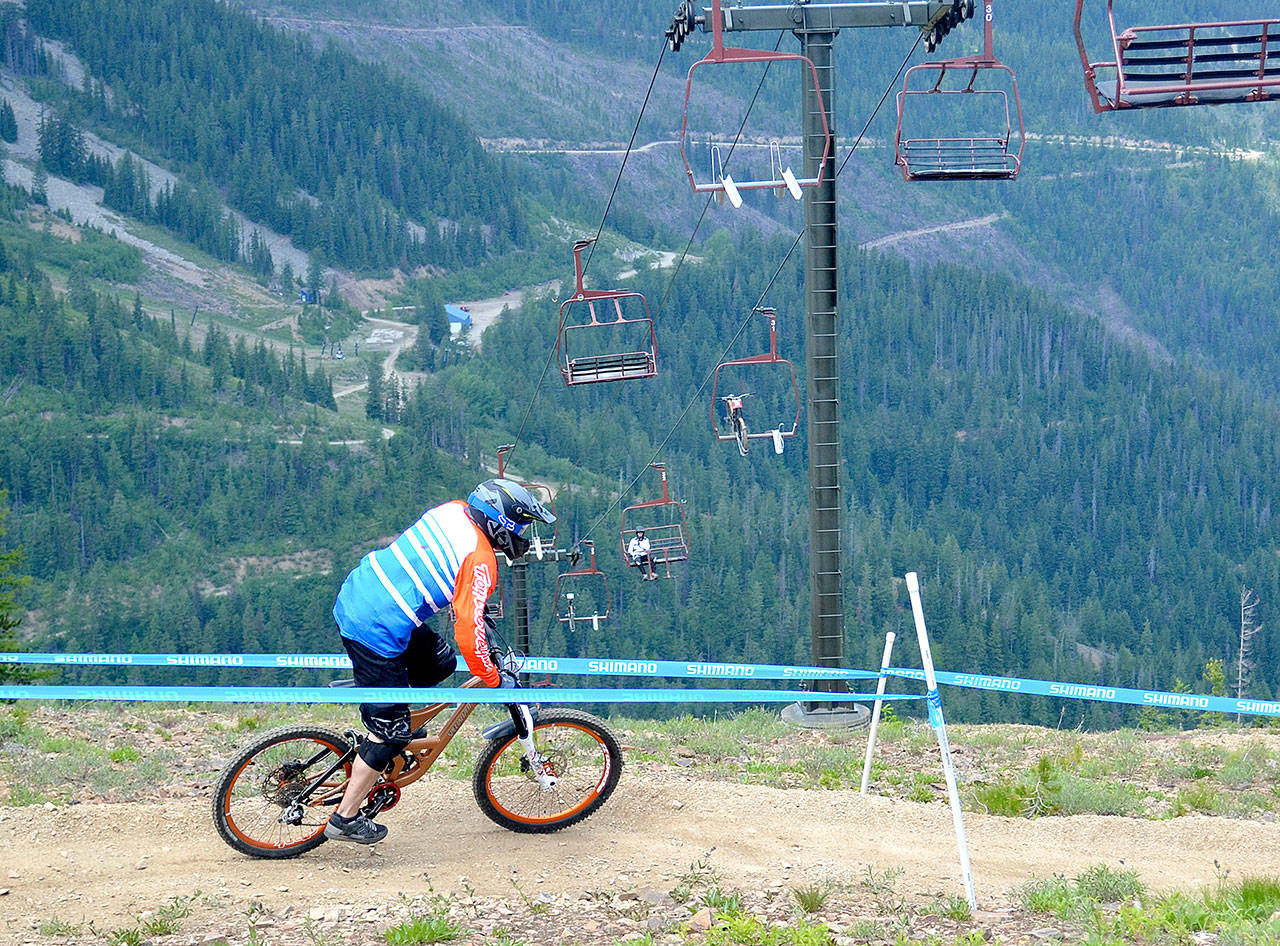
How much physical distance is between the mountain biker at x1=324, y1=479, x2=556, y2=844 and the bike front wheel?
73 cm

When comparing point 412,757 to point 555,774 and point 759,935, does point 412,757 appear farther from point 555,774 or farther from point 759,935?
point 759,935

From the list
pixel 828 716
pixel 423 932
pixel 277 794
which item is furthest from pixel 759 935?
pixel 828 716

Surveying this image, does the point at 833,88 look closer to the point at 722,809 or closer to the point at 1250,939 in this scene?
the point at 722,809

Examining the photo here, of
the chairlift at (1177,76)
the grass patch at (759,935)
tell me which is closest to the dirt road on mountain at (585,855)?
the grass patch at (759,935)

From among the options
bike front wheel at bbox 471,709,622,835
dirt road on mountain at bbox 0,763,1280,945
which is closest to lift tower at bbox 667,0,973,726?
dirt road on mountain at bbox 0,763,1280,945

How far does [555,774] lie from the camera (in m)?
8.19

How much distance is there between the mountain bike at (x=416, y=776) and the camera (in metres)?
7.74

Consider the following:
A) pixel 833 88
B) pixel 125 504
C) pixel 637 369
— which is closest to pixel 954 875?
pixel 833 88

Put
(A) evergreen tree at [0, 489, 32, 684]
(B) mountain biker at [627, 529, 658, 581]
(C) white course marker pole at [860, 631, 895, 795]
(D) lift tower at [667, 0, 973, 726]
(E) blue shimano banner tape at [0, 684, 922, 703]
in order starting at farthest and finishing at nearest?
(A) evergreen tree at [0, 489, 32, 684] → (B) mountain biker at [627, 529, 658, 581] → (D) lift tower at [667, 0, 973, 726] → (C) white course marker pole at [860, 631, 895, 795] → (E) blue shimano banner tape at [0, 684, 922, 703]

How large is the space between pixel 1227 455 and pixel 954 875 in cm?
18226

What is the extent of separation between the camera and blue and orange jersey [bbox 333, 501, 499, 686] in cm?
735

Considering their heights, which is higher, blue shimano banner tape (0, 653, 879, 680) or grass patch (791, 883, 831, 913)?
blue shimano banner tape (0, 653, 879, 680)

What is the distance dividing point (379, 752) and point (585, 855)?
1.35 m

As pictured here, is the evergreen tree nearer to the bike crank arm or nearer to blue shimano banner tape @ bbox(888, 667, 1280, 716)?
the bike crank arm
